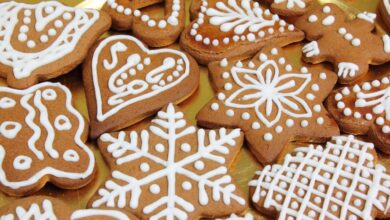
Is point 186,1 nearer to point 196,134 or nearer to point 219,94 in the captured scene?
point 219,94

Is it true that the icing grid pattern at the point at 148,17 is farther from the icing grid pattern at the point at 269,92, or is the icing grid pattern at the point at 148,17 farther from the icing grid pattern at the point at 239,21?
the icing grid pattern at the point at 269,92

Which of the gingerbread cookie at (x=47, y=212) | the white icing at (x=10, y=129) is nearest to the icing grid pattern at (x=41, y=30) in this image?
the white icing at (x=10, y=129)

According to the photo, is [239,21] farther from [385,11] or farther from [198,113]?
[385,11]

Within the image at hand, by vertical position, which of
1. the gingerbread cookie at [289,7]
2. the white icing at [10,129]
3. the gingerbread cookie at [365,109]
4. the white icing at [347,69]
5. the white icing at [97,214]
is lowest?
the white icing at [97,214]

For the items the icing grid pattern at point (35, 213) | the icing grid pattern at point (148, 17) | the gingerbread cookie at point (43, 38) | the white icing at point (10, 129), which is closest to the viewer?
the icing grid pattern at point (35, 213)

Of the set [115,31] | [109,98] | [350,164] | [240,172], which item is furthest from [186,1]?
[350,164]

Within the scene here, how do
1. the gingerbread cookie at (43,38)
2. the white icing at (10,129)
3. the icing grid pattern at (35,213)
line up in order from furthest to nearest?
1. the gingerbread cookie at (43,38)
2. the white icing at (10,129)
3. the icing grid pattern at (35,213)

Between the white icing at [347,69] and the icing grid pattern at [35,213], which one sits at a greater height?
the white icing at [347,69]

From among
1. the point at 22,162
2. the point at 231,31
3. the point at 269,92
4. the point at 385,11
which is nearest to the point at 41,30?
the point at 22,162
